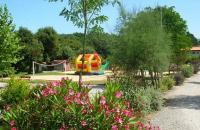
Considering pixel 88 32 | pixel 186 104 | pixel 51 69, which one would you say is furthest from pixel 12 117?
pixel 51 69

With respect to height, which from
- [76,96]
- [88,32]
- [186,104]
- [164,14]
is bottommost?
[186,104]

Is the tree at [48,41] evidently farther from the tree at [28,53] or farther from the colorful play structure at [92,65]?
the colorful play structure at [92,65]

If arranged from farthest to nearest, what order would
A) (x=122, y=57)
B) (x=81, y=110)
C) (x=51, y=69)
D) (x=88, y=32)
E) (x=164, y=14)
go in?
(x=51, y=69)
(x=164, y=14)
(x=122, y=57)
(x=88, y=32)
(x=81, y=110)

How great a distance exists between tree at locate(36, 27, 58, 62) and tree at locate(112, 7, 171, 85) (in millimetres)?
38741

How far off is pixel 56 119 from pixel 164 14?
34.7 meters

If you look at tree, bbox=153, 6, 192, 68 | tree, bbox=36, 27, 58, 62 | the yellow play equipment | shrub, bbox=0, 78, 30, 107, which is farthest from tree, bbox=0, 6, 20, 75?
tree, bbox=36, 27, 58, 62

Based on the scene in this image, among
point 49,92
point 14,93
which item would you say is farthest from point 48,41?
point 49,92

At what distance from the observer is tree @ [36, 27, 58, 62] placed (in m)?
60.8

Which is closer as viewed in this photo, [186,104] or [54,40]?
[186,104]

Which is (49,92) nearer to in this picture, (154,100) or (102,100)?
(102,100)

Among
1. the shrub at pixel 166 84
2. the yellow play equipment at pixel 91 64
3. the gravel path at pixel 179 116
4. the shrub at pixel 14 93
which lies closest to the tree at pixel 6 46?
the shrub at pixel 14 93

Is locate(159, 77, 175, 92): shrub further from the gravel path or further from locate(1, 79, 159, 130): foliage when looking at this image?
locate(1, 79, 159, 130): foliage

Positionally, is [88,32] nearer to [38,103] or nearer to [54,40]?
[38,103]

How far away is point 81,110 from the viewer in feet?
19.1
